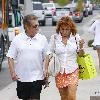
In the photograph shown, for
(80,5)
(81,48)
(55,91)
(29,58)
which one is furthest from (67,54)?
(55,91)

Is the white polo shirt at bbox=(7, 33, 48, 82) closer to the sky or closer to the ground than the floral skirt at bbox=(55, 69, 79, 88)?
closer to the sky

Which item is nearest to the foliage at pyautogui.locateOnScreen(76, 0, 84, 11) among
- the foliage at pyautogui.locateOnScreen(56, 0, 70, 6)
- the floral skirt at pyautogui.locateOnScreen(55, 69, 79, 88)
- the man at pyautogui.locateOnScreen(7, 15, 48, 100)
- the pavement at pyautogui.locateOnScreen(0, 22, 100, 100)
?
the foliage at pyautogui.locateOnScreen(56, 0, 70, 6)

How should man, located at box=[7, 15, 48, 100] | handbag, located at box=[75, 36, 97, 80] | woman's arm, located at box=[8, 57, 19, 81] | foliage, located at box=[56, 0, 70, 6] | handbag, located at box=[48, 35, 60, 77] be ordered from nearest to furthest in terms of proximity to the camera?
foliage, located at box=[56, 0, 70, 6], man, located at box=[7, 15, 48, 100], woman's arm, located at box=[8, 57, 19, 81], handbag, located at box=[48, 35, 60, 77], handbag, located at box=[75, 36, 97, 80]

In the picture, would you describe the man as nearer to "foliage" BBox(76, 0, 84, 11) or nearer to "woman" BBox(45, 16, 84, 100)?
"woman" BBox(45, 16, 84, 100)

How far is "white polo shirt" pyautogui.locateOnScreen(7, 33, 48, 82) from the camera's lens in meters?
5.63

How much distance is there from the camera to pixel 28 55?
5.64 metres

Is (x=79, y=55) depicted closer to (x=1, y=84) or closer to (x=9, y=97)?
(x=9, y=97)

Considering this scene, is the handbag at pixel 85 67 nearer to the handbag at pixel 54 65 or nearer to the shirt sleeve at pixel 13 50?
the handbag at pixel 54 65

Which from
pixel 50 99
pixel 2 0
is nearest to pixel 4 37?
pixel 2 0

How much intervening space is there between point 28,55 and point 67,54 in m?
0.77

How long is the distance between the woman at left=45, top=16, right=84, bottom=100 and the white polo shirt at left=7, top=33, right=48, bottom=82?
0.55 metres

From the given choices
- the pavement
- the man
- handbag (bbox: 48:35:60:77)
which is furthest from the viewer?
the pavement

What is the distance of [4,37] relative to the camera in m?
14.7

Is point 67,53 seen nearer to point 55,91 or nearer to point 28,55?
point 28,55
